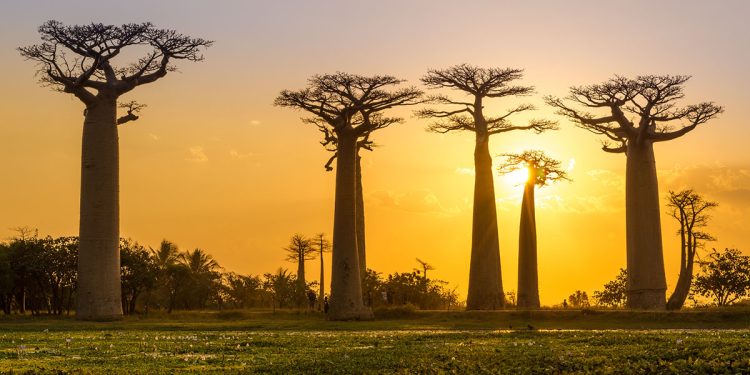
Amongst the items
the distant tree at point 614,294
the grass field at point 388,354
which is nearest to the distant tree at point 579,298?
the distant tree at point 614,294

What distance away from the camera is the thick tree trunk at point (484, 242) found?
166ft

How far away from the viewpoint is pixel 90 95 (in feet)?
146

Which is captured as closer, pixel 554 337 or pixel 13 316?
pixel 554 337

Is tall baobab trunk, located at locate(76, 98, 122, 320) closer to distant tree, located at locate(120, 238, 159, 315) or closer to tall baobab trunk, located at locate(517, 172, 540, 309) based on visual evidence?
distant tree, located at locate(120, 238, 159, 315)

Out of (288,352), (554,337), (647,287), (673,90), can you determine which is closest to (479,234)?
(647,287)

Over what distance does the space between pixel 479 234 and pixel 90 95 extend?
19805 millimetres

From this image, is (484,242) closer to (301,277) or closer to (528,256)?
(528,256)

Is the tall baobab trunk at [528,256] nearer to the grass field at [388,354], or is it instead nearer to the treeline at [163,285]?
the treeline at [163,285]

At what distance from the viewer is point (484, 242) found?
51.2 m

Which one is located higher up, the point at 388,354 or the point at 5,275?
the point at 5,275

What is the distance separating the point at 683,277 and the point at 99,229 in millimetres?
29567

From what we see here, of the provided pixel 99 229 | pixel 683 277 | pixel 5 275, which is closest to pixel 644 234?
pixel 683 277

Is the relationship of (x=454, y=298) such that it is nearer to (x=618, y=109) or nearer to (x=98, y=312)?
(x=618, y=109)

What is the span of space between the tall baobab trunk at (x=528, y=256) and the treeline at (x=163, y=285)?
6.32m
